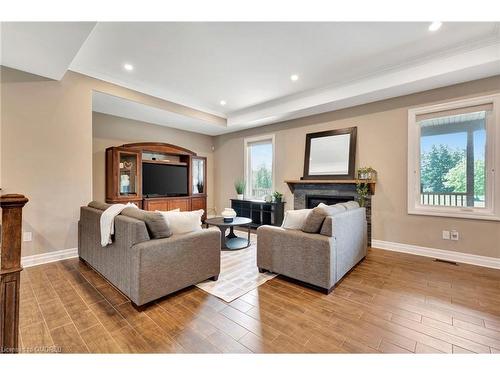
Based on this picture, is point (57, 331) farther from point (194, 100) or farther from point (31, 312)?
point (194, 100)

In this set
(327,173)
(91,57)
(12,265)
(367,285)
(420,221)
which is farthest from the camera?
(327,173)

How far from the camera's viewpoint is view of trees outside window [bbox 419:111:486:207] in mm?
3158

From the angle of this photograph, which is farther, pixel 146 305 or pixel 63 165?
pixel 63 165

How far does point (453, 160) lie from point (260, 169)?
3.68 meters

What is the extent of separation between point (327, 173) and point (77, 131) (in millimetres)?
4301

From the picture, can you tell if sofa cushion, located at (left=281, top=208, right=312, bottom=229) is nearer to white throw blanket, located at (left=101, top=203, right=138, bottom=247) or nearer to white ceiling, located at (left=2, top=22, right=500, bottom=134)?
white throw blanket, located at (left=101, top=203, right=138, bottom=247)

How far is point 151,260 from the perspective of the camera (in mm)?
1971

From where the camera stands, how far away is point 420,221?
3.54 m

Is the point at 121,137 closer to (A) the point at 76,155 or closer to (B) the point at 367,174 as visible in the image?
(A) the point at 76,155

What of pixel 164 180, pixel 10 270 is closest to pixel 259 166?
pixel 164 180

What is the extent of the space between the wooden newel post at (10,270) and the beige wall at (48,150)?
234 cm

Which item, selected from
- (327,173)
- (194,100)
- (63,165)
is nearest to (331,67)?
(327,173)

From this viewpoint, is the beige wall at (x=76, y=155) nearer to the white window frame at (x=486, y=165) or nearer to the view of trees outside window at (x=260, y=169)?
the white window frame at (x=486, y=165)

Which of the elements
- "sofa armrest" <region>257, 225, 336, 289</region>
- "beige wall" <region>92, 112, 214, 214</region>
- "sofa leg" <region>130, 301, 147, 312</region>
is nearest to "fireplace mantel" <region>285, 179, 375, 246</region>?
"sofa armrest" <region>257, 225, 336, 289</region>
